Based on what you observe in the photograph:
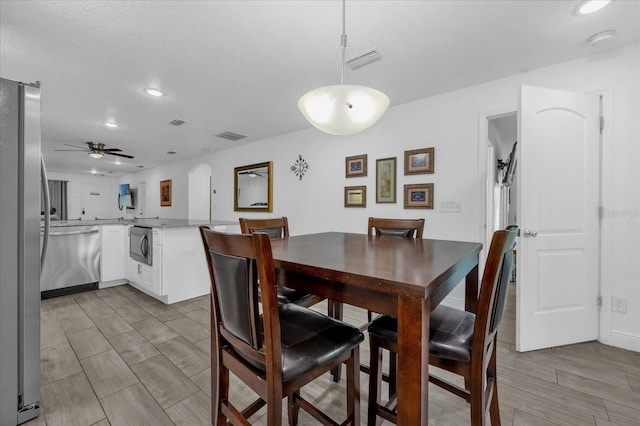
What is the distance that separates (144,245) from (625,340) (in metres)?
4.73

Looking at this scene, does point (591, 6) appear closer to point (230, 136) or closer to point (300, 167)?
point (300, 167)

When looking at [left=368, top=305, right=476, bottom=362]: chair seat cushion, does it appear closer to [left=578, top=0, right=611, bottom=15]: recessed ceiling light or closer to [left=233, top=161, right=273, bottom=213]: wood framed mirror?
[left=578, top=0, right=611, bottom=15]: recessed ceiling light

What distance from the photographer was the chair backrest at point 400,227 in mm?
2192

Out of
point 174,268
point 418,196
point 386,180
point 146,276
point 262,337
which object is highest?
point 386,180

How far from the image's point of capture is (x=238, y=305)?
3.09ft

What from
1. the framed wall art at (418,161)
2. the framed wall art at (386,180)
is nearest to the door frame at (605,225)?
the framed wall art at (418,161)

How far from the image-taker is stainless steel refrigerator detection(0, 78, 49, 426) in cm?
134

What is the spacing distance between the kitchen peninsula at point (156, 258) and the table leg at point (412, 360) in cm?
298

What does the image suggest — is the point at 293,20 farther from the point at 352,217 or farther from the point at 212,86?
the point at 352,217

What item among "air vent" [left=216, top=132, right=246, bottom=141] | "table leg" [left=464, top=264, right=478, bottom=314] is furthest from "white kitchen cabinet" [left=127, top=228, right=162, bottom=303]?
"table leg" [left=464, top=264, right=478, bottom=314]

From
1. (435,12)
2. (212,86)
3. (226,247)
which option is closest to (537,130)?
(435,12)

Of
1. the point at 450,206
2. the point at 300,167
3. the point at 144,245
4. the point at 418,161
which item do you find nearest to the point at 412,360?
the point at 450,206

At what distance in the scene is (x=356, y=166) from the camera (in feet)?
12.5

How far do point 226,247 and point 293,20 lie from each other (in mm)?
1747
